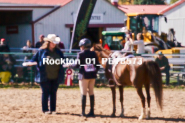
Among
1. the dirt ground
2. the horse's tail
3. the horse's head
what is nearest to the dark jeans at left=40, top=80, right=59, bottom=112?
the dirt ground

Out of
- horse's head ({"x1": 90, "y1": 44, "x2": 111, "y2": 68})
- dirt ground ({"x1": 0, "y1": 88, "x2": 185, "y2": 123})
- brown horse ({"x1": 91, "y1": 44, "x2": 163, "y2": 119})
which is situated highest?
horse's head ({"x1": 90, "y1": 44, "x2": 111, "y2": 68})

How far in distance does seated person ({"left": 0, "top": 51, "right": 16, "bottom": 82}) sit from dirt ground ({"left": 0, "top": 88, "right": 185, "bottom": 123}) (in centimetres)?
100

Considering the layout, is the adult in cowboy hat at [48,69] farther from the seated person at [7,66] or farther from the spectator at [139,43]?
the spectator at [139,43]

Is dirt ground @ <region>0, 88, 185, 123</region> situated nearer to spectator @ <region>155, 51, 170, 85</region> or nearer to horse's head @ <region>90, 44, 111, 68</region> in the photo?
spectator @ <region>155, 51, 170, 85</region>

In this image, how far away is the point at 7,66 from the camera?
51.0ft

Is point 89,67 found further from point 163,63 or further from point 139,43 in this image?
point 139,43

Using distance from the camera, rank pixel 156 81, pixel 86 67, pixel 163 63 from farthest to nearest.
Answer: pixel 163 63, pixel 86 67, pixel 156 81

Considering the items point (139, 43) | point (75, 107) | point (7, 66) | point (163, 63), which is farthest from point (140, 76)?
point (7, 66)

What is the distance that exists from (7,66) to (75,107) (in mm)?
5277

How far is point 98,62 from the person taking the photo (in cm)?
971

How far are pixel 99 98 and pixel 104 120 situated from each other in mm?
3504

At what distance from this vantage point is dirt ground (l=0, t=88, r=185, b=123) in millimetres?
9320

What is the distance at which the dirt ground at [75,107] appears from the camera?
30.6 ft

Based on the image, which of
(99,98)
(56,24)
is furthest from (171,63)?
(56,24)
